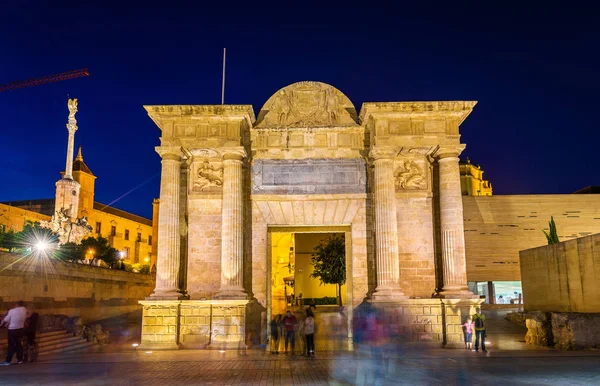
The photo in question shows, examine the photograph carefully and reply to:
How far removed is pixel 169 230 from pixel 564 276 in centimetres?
1505

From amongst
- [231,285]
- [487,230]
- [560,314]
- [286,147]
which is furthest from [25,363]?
[487,230]

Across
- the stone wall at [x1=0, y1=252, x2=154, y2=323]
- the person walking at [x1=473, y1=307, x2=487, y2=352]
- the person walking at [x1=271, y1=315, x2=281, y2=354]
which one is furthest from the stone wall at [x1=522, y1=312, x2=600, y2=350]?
the stone wall at [x1=0, y1=252, x2=154, y2=323]

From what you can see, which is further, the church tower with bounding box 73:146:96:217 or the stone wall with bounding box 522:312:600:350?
the church tower with bounding box 73:146:96:217

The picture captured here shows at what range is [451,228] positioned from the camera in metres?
18.2

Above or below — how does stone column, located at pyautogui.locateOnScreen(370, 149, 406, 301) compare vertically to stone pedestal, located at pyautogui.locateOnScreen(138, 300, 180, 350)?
above

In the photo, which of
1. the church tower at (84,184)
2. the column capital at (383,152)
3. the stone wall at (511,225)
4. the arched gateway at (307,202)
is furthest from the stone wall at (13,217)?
the column capital at (383,152)

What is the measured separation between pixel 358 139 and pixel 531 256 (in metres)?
10.5

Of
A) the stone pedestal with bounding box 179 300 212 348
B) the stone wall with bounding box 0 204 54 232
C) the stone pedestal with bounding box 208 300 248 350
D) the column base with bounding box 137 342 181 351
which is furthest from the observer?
the stone wall with bounding box 0 204 54 232

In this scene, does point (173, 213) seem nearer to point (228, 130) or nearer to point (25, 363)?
point (228, 130)

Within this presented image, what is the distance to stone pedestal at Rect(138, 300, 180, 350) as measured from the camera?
17188 mm

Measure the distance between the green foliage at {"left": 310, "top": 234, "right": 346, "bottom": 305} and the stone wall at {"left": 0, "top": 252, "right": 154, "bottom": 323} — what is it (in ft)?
41.6

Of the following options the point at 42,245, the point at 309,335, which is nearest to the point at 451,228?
the point at 309,335

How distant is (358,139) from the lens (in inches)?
768

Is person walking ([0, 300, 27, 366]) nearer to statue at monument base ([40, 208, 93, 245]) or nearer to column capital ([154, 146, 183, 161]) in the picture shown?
column capital ([154, 146, 183, 161])
